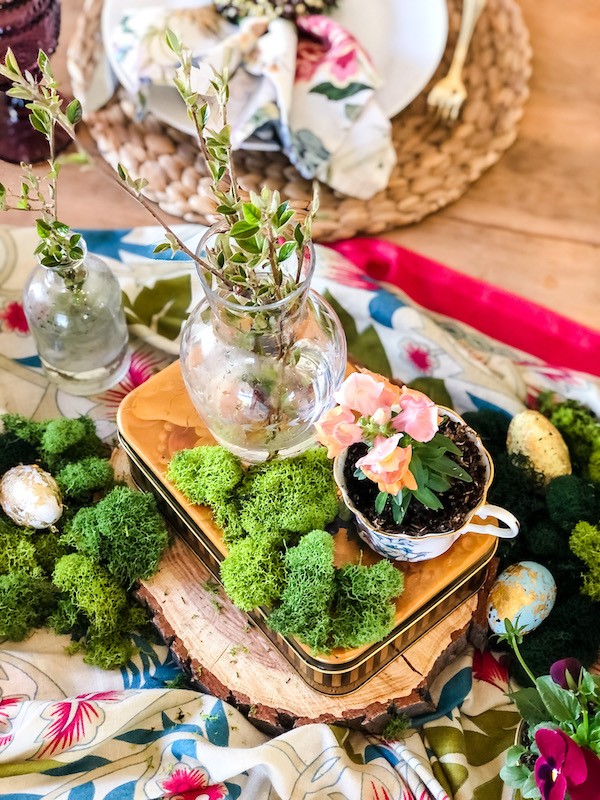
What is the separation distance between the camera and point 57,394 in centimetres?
90

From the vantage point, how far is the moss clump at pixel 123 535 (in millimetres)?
723

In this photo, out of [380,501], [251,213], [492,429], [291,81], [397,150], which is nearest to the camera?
[251,213]

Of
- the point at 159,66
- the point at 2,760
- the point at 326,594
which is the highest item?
the point at 159,66

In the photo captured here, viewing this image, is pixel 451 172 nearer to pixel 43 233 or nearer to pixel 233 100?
pixel 233 100

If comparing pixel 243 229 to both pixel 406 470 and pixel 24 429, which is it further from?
pixel 24 429

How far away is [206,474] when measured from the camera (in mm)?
711

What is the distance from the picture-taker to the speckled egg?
2.39 feet

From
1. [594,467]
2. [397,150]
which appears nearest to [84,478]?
[594,467]

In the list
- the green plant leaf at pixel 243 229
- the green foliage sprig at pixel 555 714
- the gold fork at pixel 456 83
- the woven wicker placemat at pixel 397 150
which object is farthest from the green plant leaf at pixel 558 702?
the gold fork at pixel 456 83

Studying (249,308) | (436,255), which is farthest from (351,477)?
(436,255)

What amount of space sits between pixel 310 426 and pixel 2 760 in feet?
1.12

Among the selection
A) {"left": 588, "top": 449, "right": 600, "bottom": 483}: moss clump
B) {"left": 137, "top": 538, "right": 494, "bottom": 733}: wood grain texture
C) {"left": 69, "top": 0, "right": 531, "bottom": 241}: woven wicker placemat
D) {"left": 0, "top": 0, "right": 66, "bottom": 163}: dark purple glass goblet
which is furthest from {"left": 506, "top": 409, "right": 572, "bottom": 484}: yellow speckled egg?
{"left": 0, "top": 0, "right": 66, "bottom": 163}: dark purple glass goblet

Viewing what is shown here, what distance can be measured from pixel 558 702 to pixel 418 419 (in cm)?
21

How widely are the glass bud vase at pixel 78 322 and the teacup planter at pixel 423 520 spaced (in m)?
0.30
